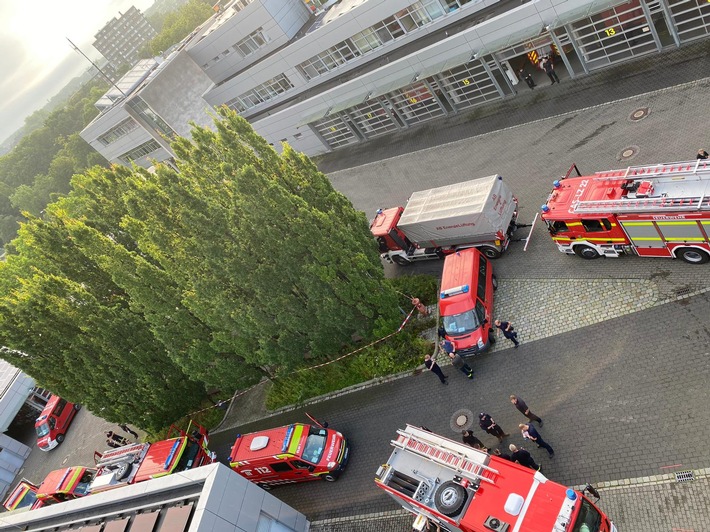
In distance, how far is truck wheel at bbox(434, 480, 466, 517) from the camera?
1262 centimetres

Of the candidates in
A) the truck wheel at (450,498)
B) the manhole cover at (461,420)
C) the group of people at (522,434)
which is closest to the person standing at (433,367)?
the manhole cover at (461,420)

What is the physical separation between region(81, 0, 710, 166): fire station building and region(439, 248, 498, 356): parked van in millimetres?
13797

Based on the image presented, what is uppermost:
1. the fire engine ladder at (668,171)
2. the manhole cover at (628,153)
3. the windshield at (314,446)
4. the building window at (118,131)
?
the building window at (118,131)

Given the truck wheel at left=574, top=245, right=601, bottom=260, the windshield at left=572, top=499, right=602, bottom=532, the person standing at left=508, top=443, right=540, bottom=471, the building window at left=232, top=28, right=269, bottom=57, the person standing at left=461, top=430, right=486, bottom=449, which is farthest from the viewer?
the building window at left=232, top=28, right=269, bottom=57

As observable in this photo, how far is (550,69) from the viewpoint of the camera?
2939cm

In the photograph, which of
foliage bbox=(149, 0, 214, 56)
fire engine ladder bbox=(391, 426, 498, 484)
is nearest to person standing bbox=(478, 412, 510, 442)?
fire engine ladder bbox=(391, 426, 498, 484)

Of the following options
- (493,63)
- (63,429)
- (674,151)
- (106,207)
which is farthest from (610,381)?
(63,429)

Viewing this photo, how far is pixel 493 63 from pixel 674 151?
14081 mm

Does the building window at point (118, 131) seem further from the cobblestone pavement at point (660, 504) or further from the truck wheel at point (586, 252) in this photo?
the cobblestone pavement at point (660, 504)

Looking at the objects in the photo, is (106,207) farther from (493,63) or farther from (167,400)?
(493,63)

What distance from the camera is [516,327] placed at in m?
19.3

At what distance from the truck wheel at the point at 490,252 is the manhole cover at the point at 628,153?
24.0 feet

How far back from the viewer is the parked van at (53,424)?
3256 centimetres

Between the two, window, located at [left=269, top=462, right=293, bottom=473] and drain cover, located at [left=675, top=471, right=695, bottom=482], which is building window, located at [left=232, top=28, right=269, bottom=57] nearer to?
window, located at [left=269, top=462, right=293, bottom=473]
